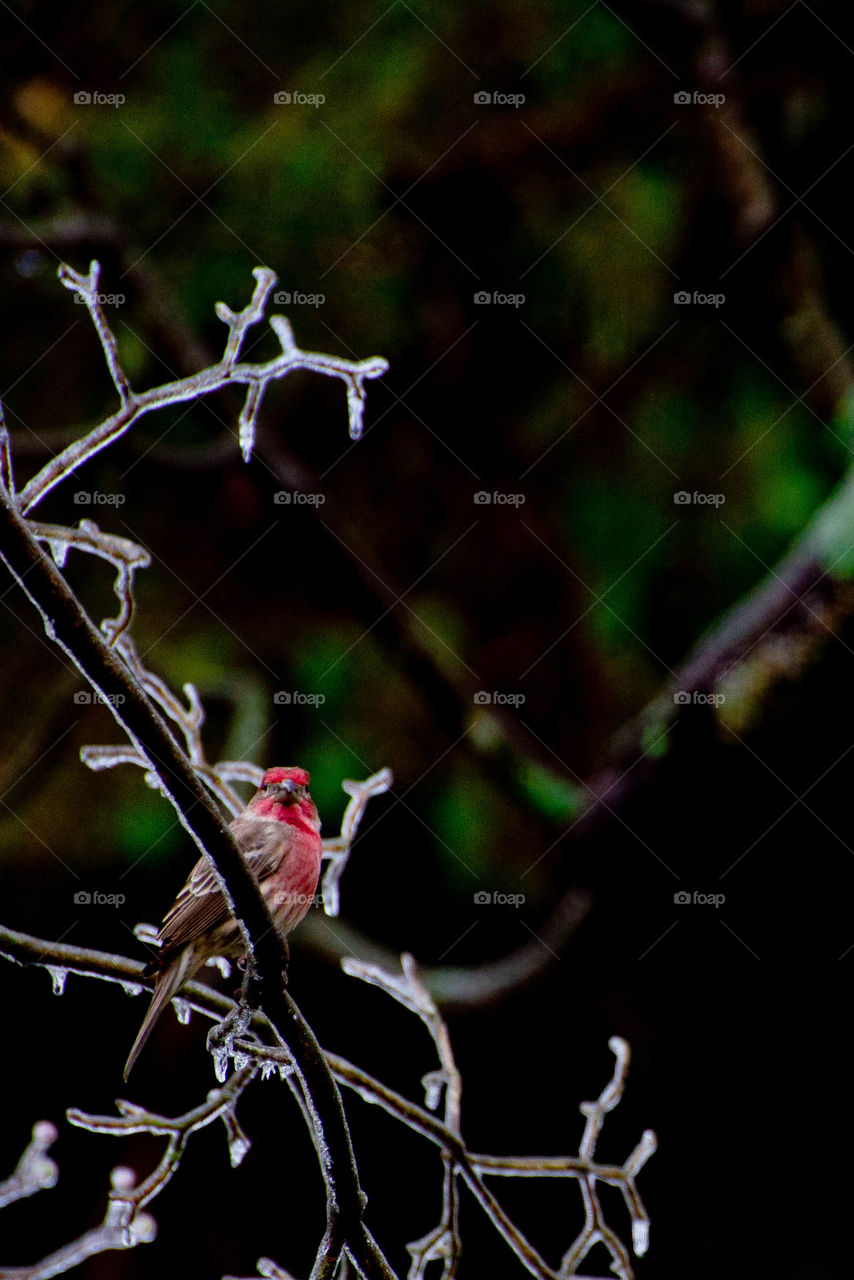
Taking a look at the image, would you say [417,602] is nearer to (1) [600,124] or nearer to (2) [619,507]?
(2) [619,507]

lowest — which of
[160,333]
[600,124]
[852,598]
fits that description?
[160,333]

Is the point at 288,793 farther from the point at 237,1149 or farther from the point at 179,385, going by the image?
the point at 179,385

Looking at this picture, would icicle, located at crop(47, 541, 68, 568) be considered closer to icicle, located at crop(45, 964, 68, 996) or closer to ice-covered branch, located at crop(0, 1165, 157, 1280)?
icicle, located at crop(45, 964, 68, 996)

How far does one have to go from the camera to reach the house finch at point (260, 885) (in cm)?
255

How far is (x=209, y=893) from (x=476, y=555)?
3.64 metres

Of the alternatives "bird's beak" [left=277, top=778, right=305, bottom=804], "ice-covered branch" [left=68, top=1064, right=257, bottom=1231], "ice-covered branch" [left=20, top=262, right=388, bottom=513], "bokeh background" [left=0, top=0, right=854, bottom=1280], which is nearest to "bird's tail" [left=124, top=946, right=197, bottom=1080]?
"ice-covered branch" [left=68, top=1064, right=257, bottom=1231]

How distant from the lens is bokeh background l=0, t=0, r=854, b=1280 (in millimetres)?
5023

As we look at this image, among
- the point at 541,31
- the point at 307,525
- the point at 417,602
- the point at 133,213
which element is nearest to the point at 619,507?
the point at 417,602

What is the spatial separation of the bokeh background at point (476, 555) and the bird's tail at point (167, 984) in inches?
95.0

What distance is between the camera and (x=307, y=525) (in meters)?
5.47

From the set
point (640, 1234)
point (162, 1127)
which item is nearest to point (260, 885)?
point (162, 1127)

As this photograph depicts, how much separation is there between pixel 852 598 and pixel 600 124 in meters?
2.99

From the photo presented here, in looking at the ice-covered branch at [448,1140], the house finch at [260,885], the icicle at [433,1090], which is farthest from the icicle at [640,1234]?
the house finch at [260,885]

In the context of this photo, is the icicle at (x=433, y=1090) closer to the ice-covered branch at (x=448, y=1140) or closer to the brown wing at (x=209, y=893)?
the ice-covered branch at (x=448, y=1140)
